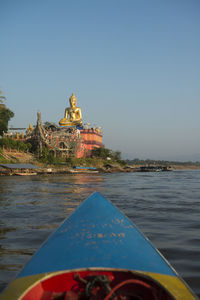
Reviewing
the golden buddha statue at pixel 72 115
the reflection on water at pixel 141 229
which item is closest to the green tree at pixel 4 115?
the golden buddha statue at pixel 72 115

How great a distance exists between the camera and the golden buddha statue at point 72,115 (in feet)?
164

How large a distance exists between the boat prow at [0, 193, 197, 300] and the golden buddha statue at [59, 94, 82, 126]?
156 feet

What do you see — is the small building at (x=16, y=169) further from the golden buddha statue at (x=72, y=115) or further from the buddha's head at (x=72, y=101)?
the buddha's head at (x=72, y=101)

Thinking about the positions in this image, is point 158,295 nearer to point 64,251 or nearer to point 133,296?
point 133,296

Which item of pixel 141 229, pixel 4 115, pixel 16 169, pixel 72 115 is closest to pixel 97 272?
pixel 141 229

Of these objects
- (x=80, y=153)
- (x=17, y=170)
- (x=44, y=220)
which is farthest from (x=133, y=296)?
(x=80, y=153)

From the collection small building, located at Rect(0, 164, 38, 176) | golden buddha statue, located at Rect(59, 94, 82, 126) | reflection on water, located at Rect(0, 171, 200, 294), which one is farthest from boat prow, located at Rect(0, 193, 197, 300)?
golden buddha statue, located at Rect(59, 94, 82, 126)

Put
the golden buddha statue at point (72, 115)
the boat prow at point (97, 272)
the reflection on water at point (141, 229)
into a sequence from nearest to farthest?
the boat prow at point (97, 272), the reflection on water at point (141, 229), the golden buddha statue at point (72, 115)

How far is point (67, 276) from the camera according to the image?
2514 mm

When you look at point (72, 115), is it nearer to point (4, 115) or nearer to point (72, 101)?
point (72, 101)

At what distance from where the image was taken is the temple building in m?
39.5

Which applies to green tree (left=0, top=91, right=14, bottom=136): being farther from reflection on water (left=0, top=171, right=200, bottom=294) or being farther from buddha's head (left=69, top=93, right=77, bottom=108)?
reflection on water (left=0, top=171, right=200, bottom=294)

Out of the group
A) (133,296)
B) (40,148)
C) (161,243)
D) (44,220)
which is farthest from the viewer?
(40,148)

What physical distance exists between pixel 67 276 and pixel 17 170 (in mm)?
28218
